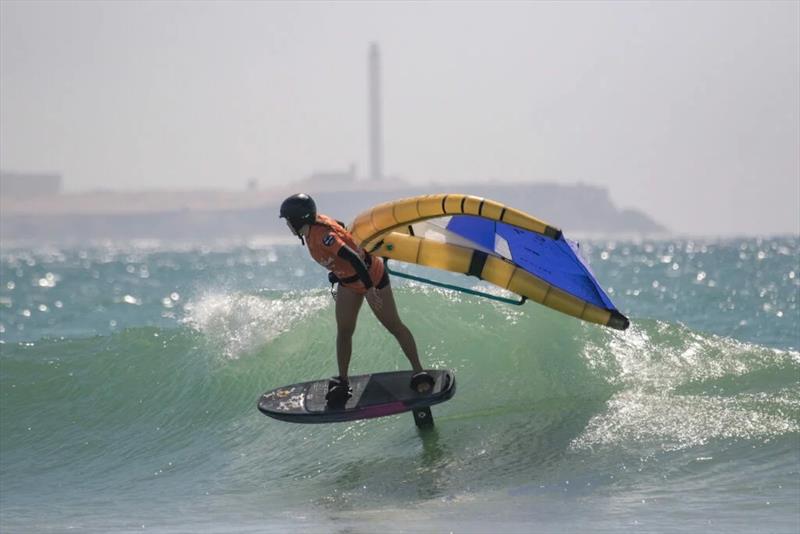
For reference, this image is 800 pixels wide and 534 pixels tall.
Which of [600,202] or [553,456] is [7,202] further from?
[553,456]

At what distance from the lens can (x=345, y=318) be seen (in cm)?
812

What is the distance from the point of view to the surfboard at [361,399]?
7.96m

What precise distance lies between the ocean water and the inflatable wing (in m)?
0.98

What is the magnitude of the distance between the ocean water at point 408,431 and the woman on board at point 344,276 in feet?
2.30

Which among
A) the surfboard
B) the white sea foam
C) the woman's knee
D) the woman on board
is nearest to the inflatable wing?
the woman on board

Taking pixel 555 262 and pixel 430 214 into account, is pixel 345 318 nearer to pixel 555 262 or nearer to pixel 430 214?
pixel 430 214

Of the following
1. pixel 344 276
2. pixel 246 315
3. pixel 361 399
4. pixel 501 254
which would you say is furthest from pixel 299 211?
pixel 246 315

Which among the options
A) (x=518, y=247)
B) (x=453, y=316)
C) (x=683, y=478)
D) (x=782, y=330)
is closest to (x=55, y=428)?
(x=453, y=316)

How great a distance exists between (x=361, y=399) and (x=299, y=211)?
1.43 meters

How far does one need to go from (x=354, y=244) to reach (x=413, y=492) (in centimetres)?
165

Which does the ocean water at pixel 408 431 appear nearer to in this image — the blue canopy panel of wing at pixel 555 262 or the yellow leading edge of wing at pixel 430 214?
the blue canopy panel of wing at pixel 555 262

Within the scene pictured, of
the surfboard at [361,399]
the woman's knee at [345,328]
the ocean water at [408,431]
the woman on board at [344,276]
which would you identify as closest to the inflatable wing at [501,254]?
the woman on board at [344,276]

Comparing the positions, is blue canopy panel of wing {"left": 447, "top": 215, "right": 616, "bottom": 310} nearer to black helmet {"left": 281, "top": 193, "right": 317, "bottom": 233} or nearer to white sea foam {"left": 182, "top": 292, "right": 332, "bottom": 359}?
black helmet {"left": 281, "top": 193, "right": 317, "bottom": 233}

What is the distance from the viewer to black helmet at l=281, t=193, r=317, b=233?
7.55m
